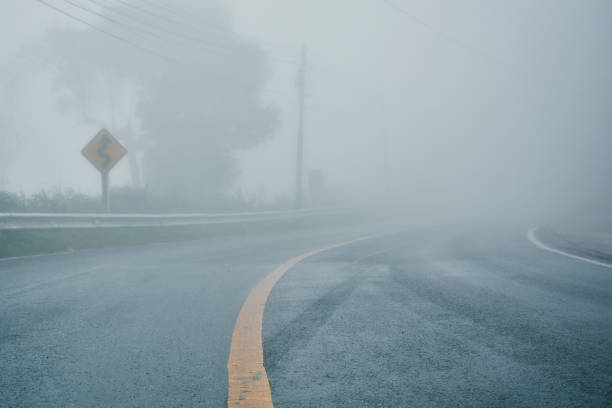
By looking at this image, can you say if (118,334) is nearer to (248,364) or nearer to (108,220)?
(248,364)

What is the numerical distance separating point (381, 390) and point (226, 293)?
2566 millimetres

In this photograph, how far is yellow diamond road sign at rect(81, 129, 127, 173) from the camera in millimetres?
11516

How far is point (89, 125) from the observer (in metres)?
26.0

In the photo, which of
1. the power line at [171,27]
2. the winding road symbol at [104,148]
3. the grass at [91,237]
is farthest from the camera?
the power line at [171,27]

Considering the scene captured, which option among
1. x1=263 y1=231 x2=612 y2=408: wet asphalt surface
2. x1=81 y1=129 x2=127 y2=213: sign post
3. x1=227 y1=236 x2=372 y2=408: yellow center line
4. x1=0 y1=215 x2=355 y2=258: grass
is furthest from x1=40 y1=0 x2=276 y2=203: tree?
x1=227 y1=236 x2=372 y2=408: yellow center line

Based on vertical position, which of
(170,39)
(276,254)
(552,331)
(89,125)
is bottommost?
(276,254)

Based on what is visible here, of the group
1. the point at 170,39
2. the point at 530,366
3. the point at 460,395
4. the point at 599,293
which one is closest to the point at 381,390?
the point at 460,395

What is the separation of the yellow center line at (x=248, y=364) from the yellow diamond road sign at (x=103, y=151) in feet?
30.9

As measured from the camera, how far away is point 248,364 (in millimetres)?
2248

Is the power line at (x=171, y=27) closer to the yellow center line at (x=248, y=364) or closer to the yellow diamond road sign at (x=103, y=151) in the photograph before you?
the yellow diamond road sign at (x=103, y=151)

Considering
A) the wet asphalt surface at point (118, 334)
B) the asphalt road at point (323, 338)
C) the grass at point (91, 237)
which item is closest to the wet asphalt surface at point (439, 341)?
the asphalt road at point (323, 338)

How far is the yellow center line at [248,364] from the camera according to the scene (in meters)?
1.84

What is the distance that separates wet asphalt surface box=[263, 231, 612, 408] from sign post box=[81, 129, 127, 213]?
27.5 feet

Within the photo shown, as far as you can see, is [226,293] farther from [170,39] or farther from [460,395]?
[170,39]
